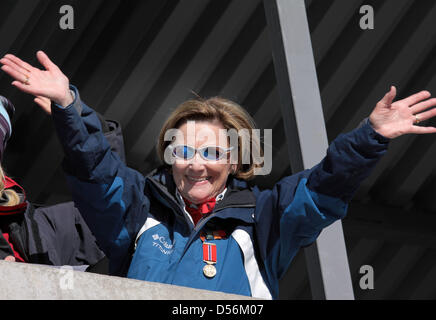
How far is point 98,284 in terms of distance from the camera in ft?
7.25

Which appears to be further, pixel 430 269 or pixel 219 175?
Result: pixel 430 269

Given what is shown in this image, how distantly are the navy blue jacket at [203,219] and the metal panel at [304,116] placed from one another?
40 cm

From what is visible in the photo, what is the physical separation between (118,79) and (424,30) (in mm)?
1839

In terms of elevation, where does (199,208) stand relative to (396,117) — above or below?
below

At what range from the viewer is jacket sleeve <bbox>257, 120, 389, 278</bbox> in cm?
266

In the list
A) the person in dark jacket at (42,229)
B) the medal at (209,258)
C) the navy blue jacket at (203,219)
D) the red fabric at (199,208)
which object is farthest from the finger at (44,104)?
the medal at (209,258)

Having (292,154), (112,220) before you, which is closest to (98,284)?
(112,220)

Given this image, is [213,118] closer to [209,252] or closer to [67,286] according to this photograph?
[209,252]

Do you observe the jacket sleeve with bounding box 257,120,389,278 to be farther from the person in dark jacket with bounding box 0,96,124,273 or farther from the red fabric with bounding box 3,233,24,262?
the red fabric with bounding box 3,233,24,262

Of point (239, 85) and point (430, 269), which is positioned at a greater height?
point (239, 85)

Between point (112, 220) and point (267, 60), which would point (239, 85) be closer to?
point (267, 60)

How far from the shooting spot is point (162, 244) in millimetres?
2814

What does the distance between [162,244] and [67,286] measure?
2.17 ft
